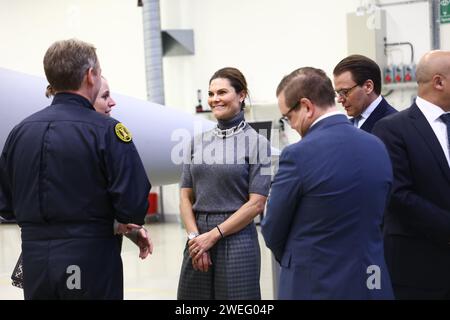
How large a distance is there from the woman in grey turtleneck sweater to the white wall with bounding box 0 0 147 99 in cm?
754

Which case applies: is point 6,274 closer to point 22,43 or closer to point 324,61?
point 324,61

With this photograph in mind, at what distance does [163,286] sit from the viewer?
208 inches

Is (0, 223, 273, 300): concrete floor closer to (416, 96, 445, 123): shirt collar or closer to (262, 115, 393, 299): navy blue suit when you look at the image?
(416, 96, 445, 123): shirt collar

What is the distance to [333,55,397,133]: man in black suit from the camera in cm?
284

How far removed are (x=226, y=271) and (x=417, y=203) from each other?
0.79 m

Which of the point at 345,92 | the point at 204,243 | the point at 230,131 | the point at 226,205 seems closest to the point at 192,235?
the point at 204,243

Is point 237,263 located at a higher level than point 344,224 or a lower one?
lower

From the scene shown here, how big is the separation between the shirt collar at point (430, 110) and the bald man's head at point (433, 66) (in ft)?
0.29

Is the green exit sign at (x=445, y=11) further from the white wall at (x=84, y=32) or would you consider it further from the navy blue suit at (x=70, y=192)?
the navy blue suit at (x=70, y=192)

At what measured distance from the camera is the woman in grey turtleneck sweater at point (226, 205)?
2.46m

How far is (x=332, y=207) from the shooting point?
5.74 ft

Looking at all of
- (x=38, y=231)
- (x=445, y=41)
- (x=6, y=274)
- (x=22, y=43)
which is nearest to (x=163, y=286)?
(x=6, y=274)

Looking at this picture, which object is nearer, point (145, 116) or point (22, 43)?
point (145, 116)

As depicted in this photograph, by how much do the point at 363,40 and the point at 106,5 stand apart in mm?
4429
